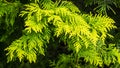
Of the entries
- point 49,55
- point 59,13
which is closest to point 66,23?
point 59,13

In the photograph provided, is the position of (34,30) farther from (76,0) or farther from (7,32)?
(76,0)

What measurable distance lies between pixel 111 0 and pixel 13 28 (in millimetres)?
1242

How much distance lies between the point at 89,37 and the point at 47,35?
0.44 meters

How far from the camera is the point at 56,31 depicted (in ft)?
8.70

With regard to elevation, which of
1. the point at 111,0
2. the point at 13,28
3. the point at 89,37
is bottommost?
the point at 89,37

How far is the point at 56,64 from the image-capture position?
3.66m

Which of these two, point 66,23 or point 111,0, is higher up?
point 111,0

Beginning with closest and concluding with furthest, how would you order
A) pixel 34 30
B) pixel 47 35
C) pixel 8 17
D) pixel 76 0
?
pixel 34 30 → pixel 47 35 → pixel 8 17 → pixel 76 0

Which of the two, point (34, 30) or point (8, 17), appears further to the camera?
point (8, 17)

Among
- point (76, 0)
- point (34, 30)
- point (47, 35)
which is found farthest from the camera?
point (76, 0)

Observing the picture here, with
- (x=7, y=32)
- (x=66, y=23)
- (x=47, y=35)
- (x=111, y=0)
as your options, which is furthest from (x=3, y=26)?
(x=111, y=0)

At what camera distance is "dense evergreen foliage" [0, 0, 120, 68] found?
2.66m

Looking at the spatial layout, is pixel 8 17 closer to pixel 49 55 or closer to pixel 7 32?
pixel 7 32

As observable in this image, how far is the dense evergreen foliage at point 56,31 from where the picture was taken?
2656 mm
